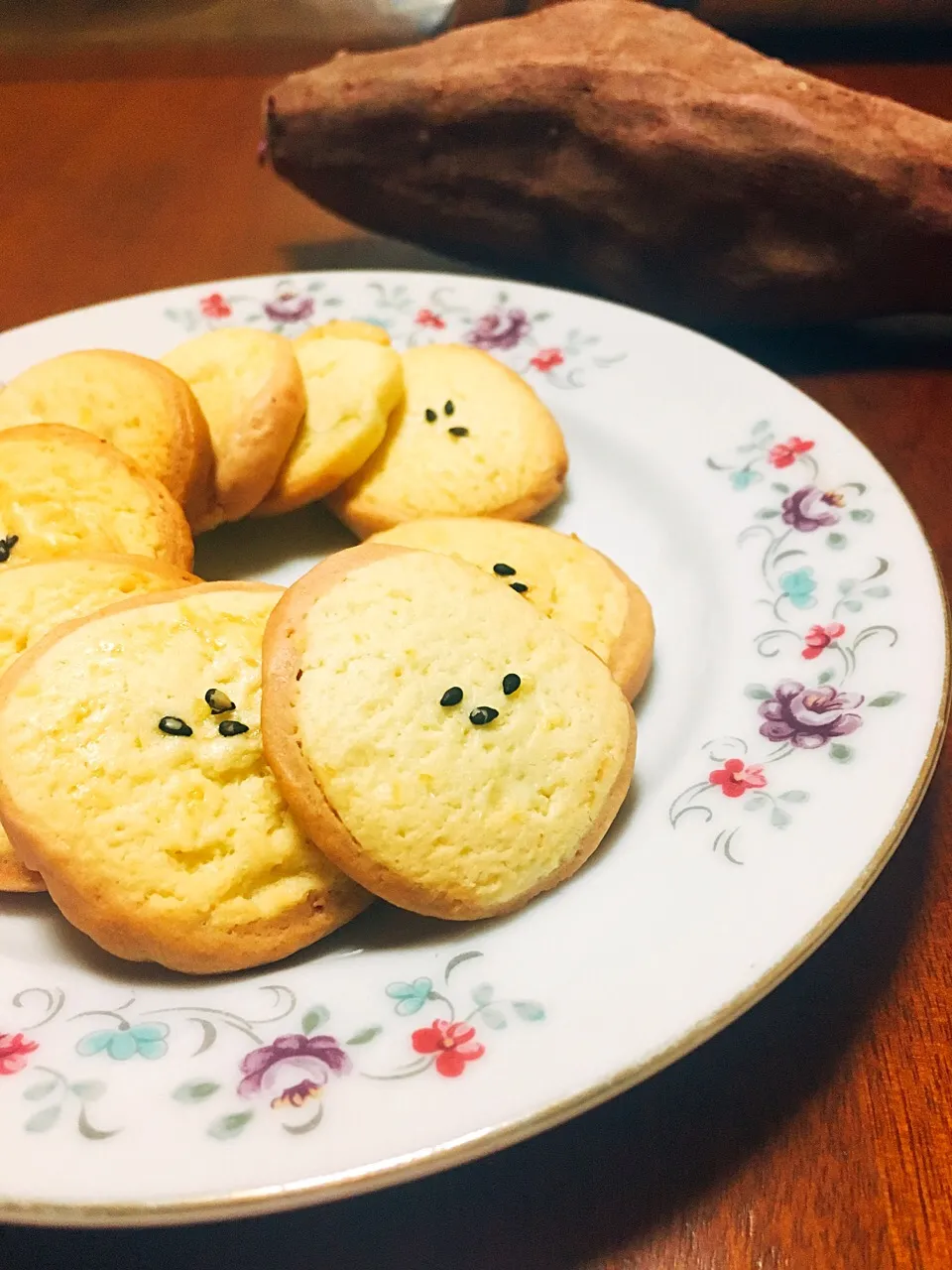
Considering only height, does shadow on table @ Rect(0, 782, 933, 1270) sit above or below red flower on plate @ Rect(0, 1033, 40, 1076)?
below

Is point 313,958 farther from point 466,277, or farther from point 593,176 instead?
point 593,176

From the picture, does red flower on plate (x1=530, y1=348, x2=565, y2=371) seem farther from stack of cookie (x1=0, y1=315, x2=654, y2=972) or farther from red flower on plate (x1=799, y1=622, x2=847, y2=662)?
red flower on plate (x1=799, y1=622, x2=847, y2=662)

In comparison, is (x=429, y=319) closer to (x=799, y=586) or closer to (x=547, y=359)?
(x=547, y=359)

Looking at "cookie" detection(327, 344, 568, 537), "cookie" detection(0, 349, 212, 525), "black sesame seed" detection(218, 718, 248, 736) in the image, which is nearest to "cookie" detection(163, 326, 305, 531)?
"cookie" detection(0, 349, 212, 525)

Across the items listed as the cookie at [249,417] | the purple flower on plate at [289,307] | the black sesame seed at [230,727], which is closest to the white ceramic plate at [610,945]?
the cookie at [249,417]

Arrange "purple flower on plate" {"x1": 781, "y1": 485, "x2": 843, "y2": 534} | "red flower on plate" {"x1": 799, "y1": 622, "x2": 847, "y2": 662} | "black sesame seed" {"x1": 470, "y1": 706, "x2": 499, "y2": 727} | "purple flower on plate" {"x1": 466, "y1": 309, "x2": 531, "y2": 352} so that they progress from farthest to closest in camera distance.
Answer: "purple flower on plate" {"x1": 466, "y1": 309, "x2": 531, "y2": 352}, "purple flower on plate" {"x1": 781, "y1": 485, "x2": 843, "y2": 534}, "red flower on plate" {"x1": 799, "y1": 622, "x2": 847, "y2": 662}, "black sesame seed" {"x1": 470, "y1": 706, "x2": 499, "y2": 727}

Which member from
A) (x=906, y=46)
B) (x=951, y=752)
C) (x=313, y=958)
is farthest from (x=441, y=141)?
(x=906, y=46)

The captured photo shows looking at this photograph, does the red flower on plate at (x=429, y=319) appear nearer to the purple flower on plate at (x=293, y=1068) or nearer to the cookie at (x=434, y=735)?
the cookie at (x=434, y=735)
